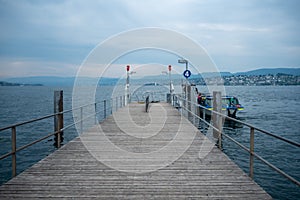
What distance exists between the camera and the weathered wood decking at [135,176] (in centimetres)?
432

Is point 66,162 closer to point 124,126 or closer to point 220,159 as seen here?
point 220,159

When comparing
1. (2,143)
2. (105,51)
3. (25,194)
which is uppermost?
(105,51)

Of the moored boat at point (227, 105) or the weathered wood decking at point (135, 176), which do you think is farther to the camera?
the moored boat at point (227, 105)

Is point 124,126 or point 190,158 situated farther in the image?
point 124,126

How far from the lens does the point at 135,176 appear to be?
5098 millimetres

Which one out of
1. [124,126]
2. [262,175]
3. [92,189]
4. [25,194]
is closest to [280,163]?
[262,175]

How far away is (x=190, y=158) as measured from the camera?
637 centimetres

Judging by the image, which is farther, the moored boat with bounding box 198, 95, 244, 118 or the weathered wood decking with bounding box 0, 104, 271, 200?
the moored boat with bounding box 198, 95, 244, 118

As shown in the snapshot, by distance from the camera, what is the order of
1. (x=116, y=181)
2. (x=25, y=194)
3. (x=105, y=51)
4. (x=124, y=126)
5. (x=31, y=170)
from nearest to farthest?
(x=25, y=194)
(x=116, y=181)
(x=31, y=170)
(x=124, y=126)
(x=105, y=51)

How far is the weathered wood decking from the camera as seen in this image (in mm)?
4320

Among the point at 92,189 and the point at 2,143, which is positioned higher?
the point at 92,189

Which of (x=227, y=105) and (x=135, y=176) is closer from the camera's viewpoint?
(x=135, y=176)

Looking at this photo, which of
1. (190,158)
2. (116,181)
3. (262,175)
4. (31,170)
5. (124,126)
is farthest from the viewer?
(124,126)

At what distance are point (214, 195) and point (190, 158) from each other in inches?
82.5
